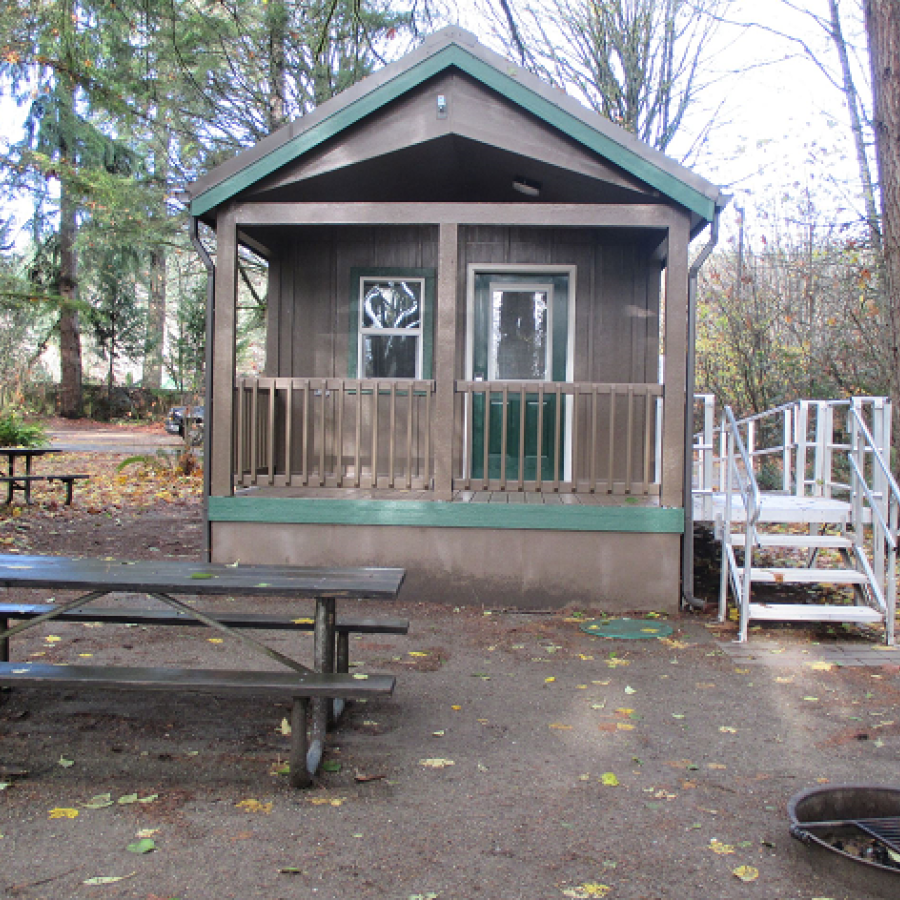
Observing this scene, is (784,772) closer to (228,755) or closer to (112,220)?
(228,755)

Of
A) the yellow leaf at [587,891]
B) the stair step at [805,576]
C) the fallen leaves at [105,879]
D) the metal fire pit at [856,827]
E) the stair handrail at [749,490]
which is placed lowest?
the yellow leaf at [587,891]

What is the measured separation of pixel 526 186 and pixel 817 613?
14.5 ft

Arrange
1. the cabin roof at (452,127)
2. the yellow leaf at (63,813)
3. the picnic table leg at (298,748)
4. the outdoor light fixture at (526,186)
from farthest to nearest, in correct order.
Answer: the outdoor light fixture at (526,186), the cabin roof at (452,127), the picnic table leg at (298,748), the yellow leaf at (63,813)

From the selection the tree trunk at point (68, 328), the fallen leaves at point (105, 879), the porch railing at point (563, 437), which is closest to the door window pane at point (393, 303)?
the porch railing at point (563, 437)

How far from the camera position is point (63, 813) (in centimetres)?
307

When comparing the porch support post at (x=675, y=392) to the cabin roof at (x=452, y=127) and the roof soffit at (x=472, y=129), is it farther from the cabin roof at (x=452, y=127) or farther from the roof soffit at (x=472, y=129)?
the roof soffit at (x=472, y=129)

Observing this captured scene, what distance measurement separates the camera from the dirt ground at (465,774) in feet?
8.84

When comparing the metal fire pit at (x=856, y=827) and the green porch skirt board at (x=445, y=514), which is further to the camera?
the green porch skirt board at (x=445, y=514)

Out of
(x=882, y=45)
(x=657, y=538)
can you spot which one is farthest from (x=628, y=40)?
(x=657, y=538)

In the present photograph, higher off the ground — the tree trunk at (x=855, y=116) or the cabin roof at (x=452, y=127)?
the tree trunk at (x=855, y=116)

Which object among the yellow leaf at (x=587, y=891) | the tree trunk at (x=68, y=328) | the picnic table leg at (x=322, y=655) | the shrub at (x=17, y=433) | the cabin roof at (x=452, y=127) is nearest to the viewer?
the yellow leaf at (x=587, y=891)

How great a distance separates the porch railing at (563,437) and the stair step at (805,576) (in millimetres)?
1036

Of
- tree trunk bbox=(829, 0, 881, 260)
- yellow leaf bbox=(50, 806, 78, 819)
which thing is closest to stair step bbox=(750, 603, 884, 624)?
yellow leaf bbox=(50, 806, 78, 819)

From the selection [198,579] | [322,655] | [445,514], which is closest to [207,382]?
[445,514]
